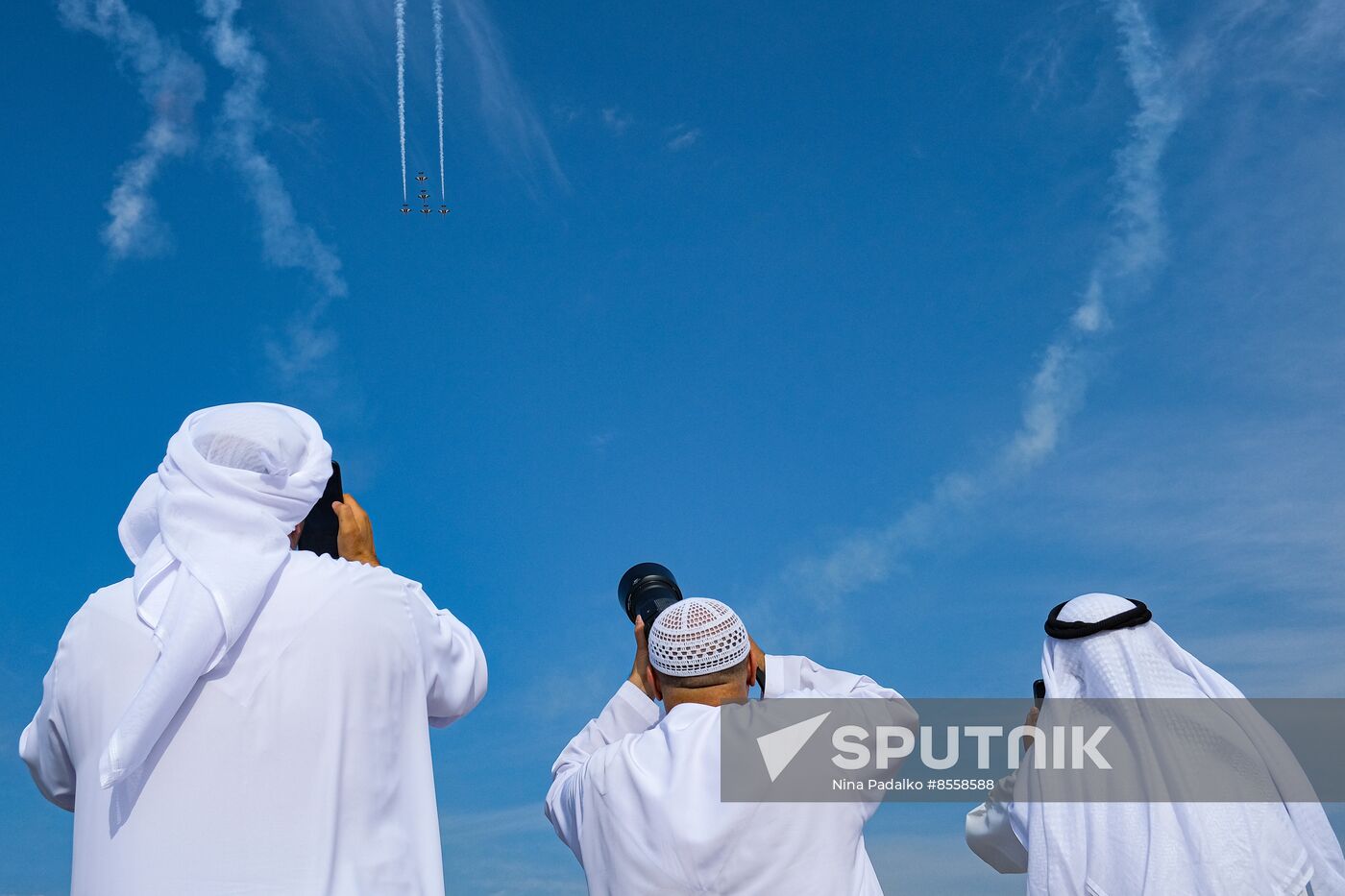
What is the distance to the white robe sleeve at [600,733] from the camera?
6.04 meters

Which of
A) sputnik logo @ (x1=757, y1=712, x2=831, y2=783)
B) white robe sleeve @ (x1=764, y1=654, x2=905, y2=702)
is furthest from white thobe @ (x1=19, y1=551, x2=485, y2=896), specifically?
white robe sleeve @ (x1=764, y1=654, x2=905, y2=702)

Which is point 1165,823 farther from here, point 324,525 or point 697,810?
point 324,525

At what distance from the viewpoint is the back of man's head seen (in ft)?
18.1

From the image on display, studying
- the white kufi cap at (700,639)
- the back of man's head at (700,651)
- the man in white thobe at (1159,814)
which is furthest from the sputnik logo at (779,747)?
the man in white thobe at (1159,814)

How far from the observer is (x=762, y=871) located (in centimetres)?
527

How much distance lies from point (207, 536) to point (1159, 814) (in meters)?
5.22

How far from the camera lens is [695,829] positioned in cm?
530

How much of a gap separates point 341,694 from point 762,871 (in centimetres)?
214

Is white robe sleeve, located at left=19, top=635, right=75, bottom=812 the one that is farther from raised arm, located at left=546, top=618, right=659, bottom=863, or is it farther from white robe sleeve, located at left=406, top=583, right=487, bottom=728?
raised arm, located at left=546, top=618, right=659, bottom=863

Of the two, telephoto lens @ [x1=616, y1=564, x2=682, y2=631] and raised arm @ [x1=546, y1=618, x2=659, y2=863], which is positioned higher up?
telephoto lens @ [x1=616, y1=564, x2=682, y2=631]

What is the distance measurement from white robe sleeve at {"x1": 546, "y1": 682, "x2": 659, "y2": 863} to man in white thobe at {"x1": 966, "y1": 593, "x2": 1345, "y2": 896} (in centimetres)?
244

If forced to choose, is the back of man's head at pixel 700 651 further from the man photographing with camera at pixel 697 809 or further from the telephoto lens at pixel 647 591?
the telephoto lens at pixel 647 591

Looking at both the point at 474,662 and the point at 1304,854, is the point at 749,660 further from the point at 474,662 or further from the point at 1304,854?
the point at 1304,854

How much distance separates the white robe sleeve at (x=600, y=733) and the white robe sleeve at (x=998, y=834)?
8.10ft
